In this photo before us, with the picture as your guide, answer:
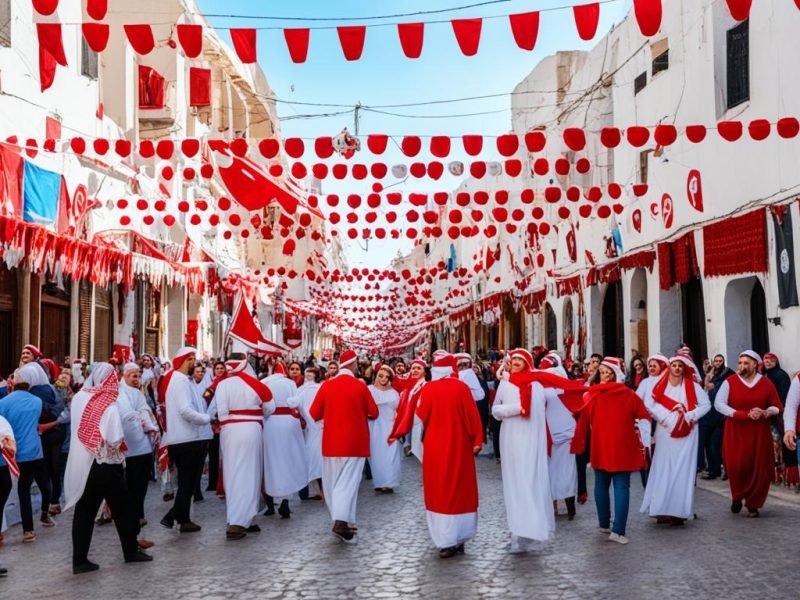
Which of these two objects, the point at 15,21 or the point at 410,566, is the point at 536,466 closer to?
the point at 410,566

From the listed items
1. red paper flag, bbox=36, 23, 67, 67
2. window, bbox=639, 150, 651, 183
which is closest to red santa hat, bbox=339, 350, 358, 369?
red paper flag, bbox=36, 23, 67, 67

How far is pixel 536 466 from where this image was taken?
8703 mm

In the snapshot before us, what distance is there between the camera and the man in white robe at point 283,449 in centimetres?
1092

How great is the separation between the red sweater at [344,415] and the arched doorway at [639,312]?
13.3m

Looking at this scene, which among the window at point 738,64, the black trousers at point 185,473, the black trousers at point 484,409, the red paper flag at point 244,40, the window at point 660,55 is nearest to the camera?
the black trousers at point 185,473

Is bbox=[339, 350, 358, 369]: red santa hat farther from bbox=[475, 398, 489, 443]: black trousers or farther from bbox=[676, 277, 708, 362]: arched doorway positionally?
bbox=[676, 277, 708, 362]: arched doorway

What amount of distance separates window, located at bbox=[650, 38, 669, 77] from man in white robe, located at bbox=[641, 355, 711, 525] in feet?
37.1

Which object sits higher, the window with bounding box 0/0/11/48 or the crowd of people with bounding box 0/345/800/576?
the window with bounding box 0/0/11/48

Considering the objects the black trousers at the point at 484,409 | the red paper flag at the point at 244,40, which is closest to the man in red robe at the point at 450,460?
the red paper flag at the point at 244,40

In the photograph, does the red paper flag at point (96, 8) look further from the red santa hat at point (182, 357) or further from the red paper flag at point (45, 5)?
the red santa hat at point (182, 357)

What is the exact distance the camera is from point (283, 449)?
11188 mm

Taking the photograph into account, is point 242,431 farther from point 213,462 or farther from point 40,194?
point 40,194

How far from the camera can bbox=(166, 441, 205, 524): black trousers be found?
9703 mm

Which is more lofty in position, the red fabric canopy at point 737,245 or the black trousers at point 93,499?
the red fabric canopy at point 737,245
